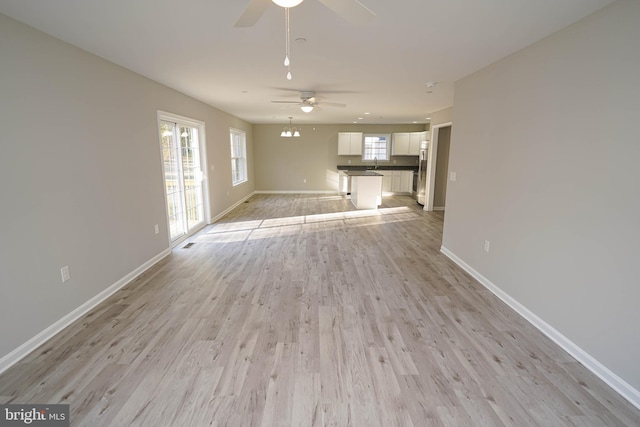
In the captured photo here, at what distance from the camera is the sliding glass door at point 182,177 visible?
470cm

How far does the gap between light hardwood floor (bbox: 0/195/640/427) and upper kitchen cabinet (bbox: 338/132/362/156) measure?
6759 millimetres

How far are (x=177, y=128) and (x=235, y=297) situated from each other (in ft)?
10.6

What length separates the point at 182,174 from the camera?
5.12 meters

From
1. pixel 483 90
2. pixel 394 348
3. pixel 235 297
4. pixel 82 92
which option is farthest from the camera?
pixel 483 90

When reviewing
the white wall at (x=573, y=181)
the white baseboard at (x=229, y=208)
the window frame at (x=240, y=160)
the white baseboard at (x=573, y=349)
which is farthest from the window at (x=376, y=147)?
the white baseboard at (x=573, y=349)

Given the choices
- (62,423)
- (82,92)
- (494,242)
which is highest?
(82,92)

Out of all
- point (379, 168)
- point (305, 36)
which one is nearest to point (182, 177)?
point (305, 36)

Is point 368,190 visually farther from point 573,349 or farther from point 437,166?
point 573,349

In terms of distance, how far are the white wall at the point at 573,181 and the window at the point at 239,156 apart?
6.64 metres

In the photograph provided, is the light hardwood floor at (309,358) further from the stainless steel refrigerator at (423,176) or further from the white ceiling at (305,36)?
the stainless steel refrigerator at (423,176)

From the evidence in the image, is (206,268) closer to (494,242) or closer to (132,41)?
(132,41)

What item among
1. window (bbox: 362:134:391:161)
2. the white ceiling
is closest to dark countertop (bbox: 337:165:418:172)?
window (bbox: 362:134:391:161)

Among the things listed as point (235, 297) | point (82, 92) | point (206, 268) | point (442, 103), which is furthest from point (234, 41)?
point (442, 103)

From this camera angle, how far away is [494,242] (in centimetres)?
328
